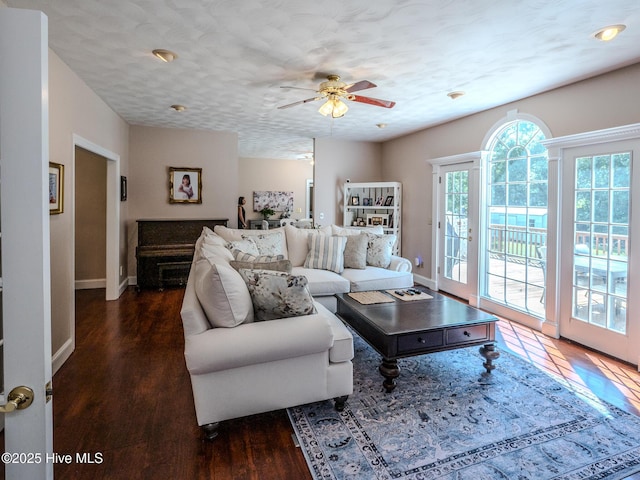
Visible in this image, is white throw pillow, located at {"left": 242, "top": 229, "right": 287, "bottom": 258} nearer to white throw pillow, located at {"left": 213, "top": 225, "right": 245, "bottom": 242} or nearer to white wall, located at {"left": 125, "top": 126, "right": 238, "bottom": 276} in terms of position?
white throw pillow, located at {"left": 213, "top": 225, "right": 245, "bottom": 242}

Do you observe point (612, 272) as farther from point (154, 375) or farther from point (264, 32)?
point (154, 375)

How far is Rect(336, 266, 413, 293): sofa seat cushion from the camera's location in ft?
13.4

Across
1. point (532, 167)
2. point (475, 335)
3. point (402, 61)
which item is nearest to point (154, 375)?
point (475, 335)

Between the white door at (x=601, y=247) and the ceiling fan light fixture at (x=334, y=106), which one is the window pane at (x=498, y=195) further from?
the ceiling fan light fixture at (x=334, y=106)

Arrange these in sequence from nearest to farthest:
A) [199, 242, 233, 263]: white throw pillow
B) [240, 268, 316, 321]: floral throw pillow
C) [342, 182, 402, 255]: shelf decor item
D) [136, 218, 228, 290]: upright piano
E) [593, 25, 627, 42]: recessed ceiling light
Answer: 1. [240, 268, 316, 321]: floral throw pillow
2. [593, 25, 627, 42]: recessed ceiling light
3. [199, 242, 233, 263]: white throw pillow
4. [136, 218, 228, 290]: upright piano
5. [342, 182, 402, 255]: shelf decor item

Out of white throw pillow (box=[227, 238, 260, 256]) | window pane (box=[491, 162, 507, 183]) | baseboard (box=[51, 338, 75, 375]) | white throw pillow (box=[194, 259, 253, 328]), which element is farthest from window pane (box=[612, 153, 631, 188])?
baseboard (box=[51, 338, 75, 375])

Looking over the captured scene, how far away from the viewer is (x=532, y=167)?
13.3ft

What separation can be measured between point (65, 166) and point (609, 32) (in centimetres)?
431

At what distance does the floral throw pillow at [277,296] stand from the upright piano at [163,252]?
3.57 metres

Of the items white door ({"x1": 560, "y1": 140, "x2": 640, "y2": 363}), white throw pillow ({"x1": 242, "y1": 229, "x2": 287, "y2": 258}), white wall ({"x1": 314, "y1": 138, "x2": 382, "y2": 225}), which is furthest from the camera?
white wall ({"x1": 314, "y1": 138, "x2": 382, "y2": 225})

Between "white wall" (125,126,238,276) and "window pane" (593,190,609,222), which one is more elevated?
"white wall" (125,126,238,276)

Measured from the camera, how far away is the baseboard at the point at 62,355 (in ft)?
9.27

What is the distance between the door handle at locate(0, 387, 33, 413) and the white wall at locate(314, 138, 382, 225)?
585 centimetres

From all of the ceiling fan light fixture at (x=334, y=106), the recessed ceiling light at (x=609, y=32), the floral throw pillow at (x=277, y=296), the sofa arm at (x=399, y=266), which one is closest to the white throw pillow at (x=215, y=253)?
the floral throw pillow at (x=277, y=296)
